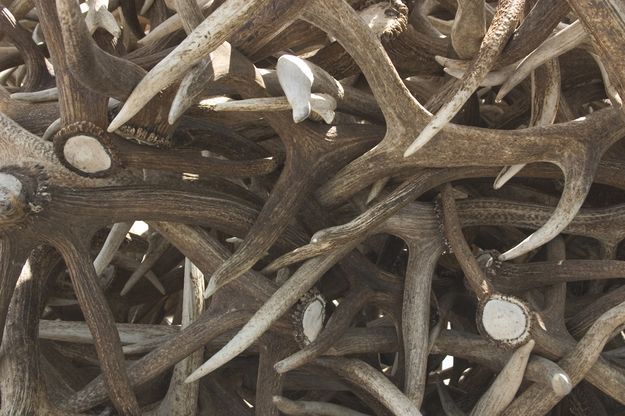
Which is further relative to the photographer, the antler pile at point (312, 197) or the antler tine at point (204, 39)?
the antler pile at point (312, 197)

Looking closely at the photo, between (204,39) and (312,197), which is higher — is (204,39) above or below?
above

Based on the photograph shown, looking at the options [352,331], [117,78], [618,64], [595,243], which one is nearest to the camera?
[618,64]

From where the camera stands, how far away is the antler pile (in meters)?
1.56

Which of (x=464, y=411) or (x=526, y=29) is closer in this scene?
(x=526, y=29)

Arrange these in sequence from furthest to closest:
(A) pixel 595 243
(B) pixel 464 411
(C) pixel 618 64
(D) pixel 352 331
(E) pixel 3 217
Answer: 1. (A) pixel 595 243
2. (B) pixel 464 411
3. (D) pixel 352 331
4. (E) pixel 3 217
5. (C) pixel 618 64

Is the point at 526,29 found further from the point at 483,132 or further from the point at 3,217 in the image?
the point at 3,217

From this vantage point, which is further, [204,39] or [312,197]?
[312,197]

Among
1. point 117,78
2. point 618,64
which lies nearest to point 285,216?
point 117,78

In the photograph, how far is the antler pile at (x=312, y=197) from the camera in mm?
1556

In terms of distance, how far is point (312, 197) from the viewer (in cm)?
177

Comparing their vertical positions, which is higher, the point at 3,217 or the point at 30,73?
the point at 30,73

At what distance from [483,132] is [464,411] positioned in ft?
2.31

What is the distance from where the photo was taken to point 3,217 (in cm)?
162

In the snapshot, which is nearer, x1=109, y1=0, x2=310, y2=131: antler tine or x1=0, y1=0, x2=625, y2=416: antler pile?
x1=109, y1=0, x2=310, y2=131: antler tine
